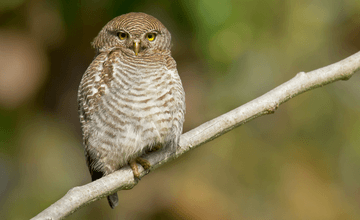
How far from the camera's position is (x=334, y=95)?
13.3 feet

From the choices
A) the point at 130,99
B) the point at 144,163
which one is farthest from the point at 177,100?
the point at 144,163

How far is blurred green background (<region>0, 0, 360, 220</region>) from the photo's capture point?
141 inches

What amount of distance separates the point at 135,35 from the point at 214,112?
188 centimetres

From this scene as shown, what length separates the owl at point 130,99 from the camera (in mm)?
2074

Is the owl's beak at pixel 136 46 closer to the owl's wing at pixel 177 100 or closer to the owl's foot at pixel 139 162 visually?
the owl's wing at pixel 177 100

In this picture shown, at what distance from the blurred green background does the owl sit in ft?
4.27

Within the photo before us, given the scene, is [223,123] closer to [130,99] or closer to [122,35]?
[130,99]

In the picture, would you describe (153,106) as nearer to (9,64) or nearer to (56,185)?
Result: (56,185)

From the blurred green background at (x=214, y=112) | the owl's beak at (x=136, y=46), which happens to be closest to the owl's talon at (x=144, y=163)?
the owl's beak at (x=136, y=46)

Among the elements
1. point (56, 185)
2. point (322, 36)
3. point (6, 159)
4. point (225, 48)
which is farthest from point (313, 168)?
Result: point (6, 159)

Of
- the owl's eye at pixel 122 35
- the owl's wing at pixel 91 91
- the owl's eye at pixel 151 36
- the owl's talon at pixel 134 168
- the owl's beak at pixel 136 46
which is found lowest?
the owl's talon at pixel 134 168

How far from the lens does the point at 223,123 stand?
2096 millimetres

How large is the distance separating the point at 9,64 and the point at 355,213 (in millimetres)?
3942

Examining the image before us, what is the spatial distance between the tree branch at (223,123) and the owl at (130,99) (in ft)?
0.18
